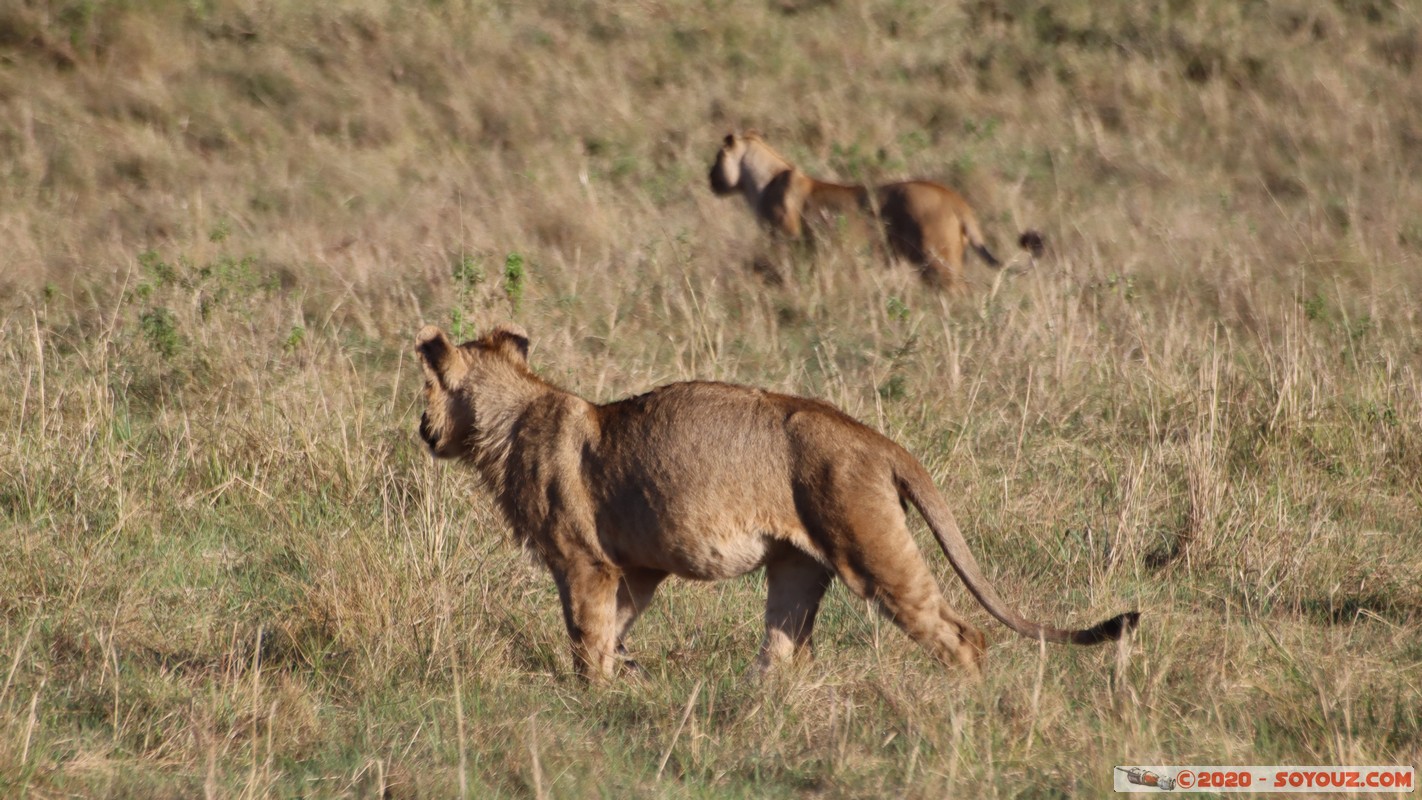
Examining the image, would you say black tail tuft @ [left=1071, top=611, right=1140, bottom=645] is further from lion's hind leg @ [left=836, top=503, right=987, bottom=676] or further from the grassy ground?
lion's hind leg @ [left=836, top=503, right=987, bottom=676]

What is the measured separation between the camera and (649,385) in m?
7.88

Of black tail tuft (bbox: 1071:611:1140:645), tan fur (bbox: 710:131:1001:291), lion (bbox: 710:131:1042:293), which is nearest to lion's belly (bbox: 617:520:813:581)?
black tail tuft (bbox: 1071:611:1140:645)

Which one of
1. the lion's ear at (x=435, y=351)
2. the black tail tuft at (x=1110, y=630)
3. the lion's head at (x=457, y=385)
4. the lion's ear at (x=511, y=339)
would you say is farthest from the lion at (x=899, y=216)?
the black tail tuft at (x=1110, y=630)

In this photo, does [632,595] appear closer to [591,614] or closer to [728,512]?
[591,614]

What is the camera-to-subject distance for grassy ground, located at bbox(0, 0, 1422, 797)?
4.46 metres

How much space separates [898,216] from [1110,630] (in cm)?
753

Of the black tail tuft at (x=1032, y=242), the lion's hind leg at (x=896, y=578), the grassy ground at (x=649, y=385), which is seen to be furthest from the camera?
the black tail tuft at (x=1032, y=242)

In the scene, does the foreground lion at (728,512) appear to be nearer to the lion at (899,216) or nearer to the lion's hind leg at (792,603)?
the lion's hind leg at (792,603)

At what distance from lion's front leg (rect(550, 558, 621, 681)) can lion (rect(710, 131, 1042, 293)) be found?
6.20 m

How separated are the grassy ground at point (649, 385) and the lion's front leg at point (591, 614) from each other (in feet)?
0.48

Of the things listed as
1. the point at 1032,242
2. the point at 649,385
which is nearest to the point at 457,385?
the point at 649,385

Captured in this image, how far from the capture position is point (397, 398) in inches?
306

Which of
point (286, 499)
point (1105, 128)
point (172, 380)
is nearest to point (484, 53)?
point (1105, 128)

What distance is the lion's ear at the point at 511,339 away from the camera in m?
5.62
